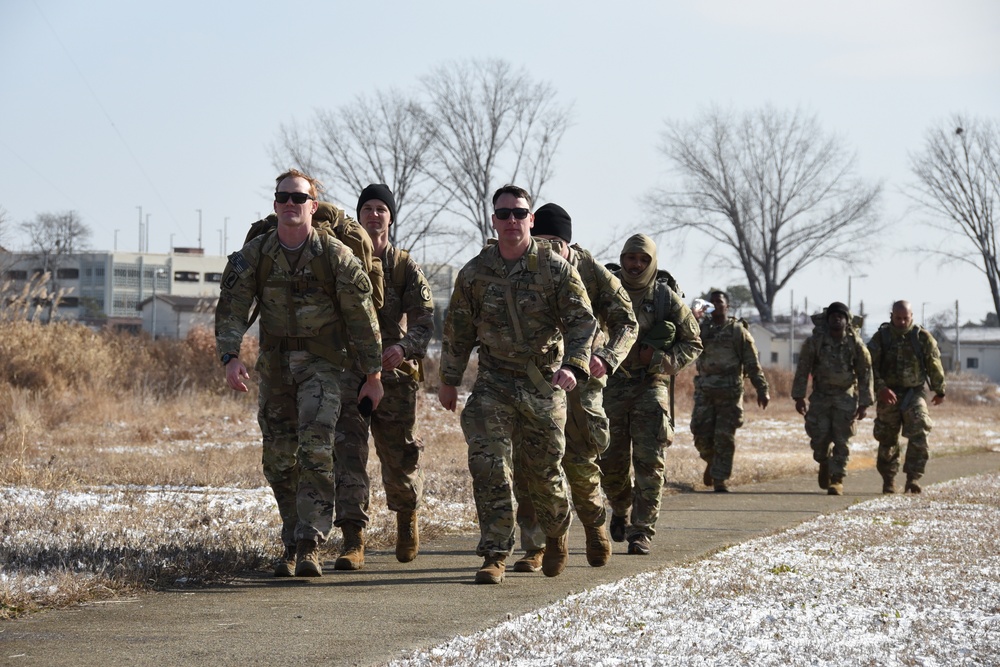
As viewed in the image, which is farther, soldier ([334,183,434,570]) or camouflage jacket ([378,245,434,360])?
camouflage jacket ([378,245,434,360])

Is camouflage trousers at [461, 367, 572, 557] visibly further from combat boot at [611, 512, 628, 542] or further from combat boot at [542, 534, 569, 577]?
combat boot at [611, 512, 628, 542]

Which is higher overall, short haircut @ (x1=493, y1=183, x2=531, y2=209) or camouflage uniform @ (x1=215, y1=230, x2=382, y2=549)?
short haircut @ (x1=493, y1=183, x2=531, y2=209)

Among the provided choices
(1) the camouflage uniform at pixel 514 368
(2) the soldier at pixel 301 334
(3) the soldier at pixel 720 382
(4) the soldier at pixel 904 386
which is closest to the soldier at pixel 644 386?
(1) the camouflage uniform at pixel 514 368

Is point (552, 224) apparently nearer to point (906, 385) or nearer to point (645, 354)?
point (645, 354)

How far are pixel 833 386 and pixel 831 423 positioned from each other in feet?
1.35

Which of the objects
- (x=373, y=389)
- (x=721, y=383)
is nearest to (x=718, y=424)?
(x=721, y=383)

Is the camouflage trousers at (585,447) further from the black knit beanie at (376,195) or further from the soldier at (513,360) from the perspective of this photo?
the black knit beanie at (376,195)

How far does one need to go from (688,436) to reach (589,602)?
1716cm

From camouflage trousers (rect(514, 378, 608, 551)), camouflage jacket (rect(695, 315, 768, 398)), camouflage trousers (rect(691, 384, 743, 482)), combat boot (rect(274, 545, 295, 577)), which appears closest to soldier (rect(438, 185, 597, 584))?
camouflage trousers (rect(514, 378, 608, 551))

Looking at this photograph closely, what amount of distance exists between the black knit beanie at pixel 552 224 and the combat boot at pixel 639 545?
1996 millimetres

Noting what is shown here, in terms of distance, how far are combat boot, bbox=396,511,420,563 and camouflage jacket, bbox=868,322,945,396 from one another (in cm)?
793

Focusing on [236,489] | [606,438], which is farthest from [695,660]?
[236,489]

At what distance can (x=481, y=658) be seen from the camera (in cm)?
489

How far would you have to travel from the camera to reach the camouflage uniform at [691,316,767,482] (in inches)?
559
